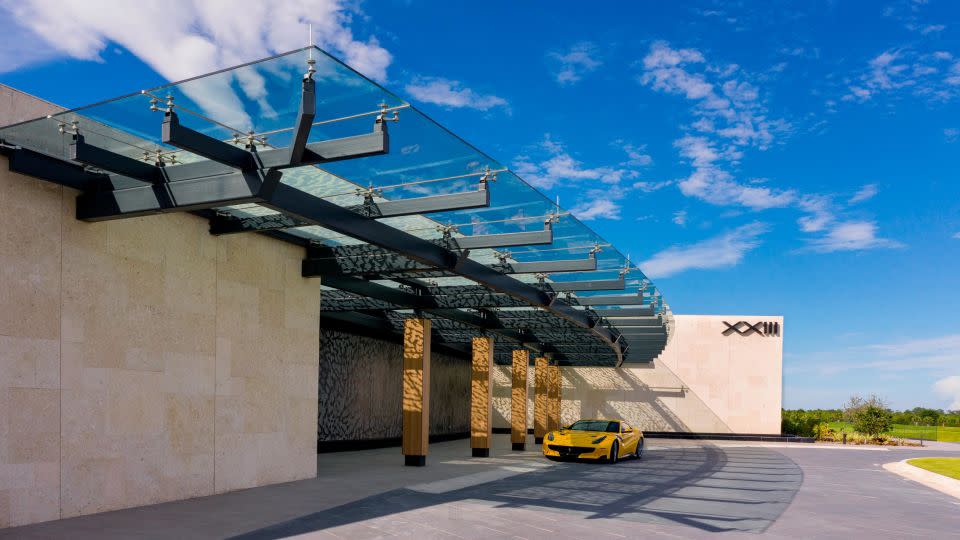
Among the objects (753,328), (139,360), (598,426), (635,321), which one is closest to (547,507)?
(139,360)

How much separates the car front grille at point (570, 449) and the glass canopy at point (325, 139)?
7.43 meters

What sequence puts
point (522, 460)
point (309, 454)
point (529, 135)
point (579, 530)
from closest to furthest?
1. point (579, 530)
2. point (309, 454)
3. point (522, 460)
4. point (529, 135)

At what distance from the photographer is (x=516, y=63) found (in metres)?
23.4

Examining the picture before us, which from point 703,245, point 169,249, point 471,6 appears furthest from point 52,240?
point 703,245

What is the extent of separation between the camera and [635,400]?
35.5 metres

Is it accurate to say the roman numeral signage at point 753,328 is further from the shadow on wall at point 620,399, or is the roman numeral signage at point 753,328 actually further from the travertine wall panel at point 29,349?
the travertine wall panel at point 29,349

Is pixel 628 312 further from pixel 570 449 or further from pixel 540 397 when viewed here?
pixel 540 397

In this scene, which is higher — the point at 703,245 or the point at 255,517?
the point at 703,245

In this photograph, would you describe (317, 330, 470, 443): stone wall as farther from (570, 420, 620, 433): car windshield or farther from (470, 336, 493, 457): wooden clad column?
(570, 420, 620, 433): car windshield

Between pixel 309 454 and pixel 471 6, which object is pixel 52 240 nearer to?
pixel 309 454

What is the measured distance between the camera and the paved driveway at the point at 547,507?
9070mm

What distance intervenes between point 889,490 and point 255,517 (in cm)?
1167

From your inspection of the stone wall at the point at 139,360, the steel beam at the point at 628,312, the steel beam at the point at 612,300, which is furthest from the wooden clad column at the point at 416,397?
the steel beam at the point at 628,312

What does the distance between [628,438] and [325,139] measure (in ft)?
47.8
